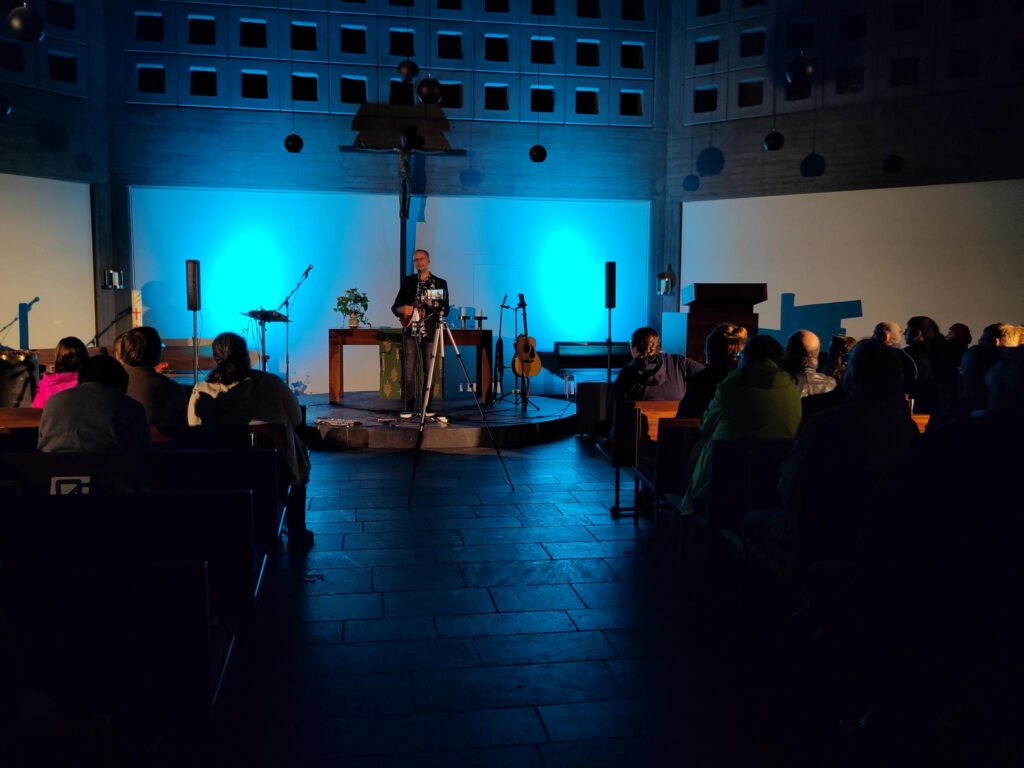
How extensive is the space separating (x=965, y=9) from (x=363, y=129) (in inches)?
283

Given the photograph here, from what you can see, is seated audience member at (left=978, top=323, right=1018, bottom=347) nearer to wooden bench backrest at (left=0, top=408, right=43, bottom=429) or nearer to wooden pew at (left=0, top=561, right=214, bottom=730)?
wooden pew at (left=0, top=561, right=214, bottom=730)

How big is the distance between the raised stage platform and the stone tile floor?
7.40 ft

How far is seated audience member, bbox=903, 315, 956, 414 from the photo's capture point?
5.62 meters

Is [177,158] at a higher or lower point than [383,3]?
lower

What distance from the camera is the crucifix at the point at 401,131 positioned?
10250 millimetres

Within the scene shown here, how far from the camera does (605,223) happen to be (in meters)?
11.2

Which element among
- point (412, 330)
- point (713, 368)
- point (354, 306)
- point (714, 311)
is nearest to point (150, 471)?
point (713, 368)

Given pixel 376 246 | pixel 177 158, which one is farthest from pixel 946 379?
pixel 177 158

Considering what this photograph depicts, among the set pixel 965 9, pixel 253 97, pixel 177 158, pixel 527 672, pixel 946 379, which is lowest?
pixel 527 672

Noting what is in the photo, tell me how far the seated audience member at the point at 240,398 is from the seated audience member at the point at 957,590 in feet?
9.21

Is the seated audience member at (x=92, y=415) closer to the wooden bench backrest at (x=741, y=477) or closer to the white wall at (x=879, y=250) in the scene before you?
the wooden bench backrest at (x=741, y=477)

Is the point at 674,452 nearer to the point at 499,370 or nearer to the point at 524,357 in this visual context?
the point at 524,357

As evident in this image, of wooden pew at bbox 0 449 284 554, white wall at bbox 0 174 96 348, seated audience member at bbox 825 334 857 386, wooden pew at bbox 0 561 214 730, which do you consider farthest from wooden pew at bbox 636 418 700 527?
white wall at bbox 0 174 96 348

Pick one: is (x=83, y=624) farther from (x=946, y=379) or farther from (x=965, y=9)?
(x=965, y=9)
